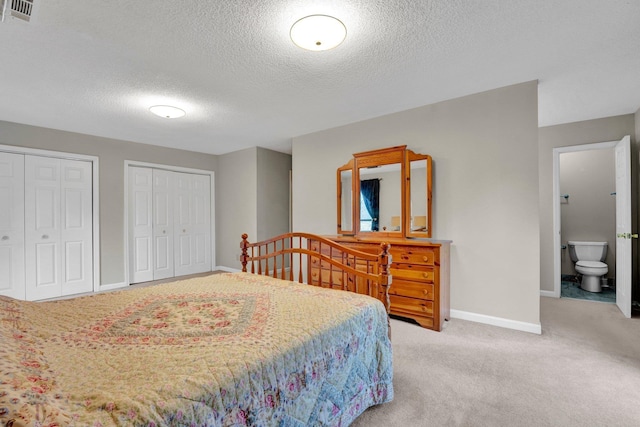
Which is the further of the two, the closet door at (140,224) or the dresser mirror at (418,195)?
the closet door at (140,224)

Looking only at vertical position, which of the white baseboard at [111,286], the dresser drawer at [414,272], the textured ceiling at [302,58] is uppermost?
the textured ceiling at [302,58]

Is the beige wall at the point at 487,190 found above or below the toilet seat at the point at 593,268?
above

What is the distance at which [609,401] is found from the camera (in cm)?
183

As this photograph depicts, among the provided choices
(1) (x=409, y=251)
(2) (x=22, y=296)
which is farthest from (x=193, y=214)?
(1) (x=409, y=251)

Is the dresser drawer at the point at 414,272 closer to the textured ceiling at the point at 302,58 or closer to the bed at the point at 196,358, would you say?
the bed at the point at 196,358

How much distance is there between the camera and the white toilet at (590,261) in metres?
4.30

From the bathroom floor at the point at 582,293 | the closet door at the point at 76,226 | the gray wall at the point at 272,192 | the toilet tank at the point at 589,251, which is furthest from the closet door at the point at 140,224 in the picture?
the toilet tank at the point at 589,251

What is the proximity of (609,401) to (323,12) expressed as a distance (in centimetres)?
306

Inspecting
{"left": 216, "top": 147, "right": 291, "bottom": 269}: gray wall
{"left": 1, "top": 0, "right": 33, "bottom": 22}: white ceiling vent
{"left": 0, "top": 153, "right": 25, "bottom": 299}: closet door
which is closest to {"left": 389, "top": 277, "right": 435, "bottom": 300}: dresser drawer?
{"left": 216, "top": 147, "right": 291, "bottom": 269}: gray wall

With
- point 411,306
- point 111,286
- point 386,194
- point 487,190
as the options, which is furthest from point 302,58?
point 111,286

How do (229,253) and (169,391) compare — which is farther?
(229,253)

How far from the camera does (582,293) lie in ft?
14.0

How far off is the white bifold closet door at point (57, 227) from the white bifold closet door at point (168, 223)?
635 millimetres

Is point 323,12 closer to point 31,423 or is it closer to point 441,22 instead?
point 441,22
